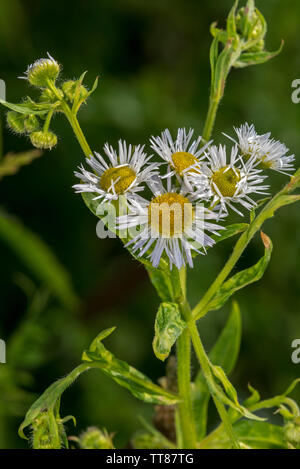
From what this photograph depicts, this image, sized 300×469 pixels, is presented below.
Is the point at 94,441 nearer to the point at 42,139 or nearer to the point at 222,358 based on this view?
the point at 222,358

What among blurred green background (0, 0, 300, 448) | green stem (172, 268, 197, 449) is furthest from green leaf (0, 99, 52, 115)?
blurred green background (0, 0, 300, 448)

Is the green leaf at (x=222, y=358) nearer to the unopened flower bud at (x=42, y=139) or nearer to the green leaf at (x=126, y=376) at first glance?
the green leaf at (x=126, y=376)

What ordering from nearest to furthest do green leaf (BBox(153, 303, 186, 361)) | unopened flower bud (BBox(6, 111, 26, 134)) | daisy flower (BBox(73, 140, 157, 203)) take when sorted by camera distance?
green leaf (BBox(153, 303, 186, 361)), daisy flower (BBox(73, 140, 157, 203)), unopened flower bud (BBox(6, 111, 26, 134))

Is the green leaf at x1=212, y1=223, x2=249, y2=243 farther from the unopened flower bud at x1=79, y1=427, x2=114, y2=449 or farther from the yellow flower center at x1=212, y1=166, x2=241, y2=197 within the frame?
the unopened flower bud at x1=79, y1=427, x2=114, y2=449

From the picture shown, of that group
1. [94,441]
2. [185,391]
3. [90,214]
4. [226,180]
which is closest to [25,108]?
[226,180]

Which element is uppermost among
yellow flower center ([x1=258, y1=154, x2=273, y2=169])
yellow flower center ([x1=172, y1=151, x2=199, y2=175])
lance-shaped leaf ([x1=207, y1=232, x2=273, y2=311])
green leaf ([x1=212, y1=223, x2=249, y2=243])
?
yellow flower center ([x1=258, y1=154, x2=273, y2=169])

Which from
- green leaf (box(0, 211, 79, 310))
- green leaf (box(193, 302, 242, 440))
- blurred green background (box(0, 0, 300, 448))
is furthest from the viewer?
blurred green background (box(0, 0, 300, 448))

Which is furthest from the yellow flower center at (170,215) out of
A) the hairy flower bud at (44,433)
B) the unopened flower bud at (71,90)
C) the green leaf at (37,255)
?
the green leaf at (37,255)
